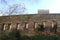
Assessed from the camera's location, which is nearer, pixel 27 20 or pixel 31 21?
pixel 31 21

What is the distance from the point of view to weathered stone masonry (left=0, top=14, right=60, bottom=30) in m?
36.1

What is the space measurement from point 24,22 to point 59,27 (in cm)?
685

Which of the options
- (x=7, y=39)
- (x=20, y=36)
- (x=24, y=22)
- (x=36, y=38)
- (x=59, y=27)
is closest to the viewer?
(x=7, y=39)

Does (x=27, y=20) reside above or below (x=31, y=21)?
above

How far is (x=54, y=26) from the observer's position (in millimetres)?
35656

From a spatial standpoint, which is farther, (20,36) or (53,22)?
(53,22)

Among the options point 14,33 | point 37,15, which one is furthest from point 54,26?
point 14,33

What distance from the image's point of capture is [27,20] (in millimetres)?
37188

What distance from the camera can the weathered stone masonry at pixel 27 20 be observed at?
36.1 m

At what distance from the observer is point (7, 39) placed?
22.1 metres

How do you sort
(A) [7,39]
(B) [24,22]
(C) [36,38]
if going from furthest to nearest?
(B) [24,22] → (C) [36,38] → (A) [7,39]

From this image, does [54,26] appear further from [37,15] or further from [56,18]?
[37,15]

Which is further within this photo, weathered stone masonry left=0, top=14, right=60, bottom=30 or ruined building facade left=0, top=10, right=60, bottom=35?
weathered stone masonry left=0, top=14, right=60, bottom=30

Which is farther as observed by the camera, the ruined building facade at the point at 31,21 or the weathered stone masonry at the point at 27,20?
the weathered stone masonry at the point at 27,20
